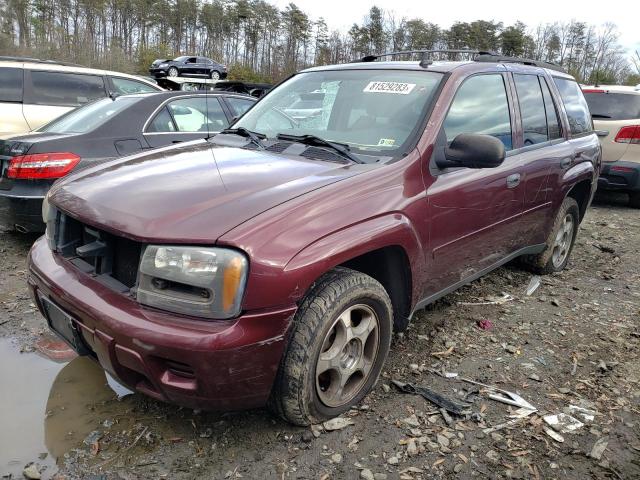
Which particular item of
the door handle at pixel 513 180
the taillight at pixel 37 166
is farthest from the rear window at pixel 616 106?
the taillight at pixel 37 166

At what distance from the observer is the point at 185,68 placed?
3055cm

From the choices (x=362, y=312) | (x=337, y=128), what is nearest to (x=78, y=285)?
(x=362, y=312)

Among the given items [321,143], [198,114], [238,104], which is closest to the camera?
[321,143]

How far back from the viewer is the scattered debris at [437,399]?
2660 mm

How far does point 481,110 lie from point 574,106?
72.5 inches

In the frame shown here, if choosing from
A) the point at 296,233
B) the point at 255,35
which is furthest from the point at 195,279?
the point at 255,35

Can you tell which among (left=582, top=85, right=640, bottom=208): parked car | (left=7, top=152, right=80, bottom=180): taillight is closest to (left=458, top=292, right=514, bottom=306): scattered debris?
(left=7, top=152, right=80, bottom=180): taillight

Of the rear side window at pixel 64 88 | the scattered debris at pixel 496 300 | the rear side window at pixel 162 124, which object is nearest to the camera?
the scattered debris at pixel 496 300

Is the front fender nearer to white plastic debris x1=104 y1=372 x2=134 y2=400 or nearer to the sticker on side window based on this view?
the sticker on side window

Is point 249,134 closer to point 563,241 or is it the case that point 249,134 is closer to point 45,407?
point 45,407

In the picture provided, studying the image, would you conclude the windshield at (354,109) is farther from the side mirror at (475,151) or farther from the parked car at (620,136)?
the parked car at (620,136)

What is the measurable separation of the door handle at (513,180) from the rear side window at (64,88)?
243 inches

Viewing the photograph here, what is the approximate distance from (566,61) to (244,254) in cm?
6387

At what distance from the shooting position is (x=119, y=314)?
2.07 metres
